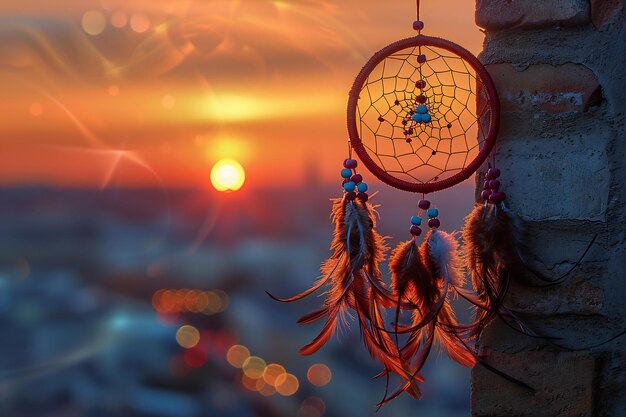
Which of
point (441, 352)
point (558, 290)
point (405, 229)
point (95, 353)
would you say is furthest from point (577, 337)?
point (95, 353)

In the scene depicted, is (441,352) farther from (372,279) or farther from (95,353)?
Result: (95,353)

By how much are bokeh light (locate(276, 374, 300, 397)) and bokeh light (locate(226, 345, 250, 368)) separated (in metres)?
1.15

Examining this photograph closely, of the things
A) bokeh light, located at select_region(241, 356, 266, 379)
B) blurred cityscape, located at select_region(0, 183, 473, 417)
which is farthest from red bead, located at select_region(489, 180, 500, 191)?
bokeh light, located at select_region(241, 356, 266, 379)

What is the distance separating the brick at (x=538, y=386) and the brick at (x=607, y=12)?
0.53 m

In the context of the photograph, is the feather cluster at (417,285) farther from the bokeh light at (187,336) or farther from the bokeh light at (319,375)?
the bokeh light at (187,336)

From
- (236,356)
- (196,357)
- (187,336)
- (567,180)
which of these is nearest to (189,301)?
(187,336)

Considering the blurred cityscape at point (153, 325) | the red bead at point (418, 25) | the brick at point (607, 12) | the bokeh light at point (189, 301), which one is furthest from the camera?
the bokeh light at point (189, 301)

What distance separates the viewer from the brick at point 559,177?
4.13 feet

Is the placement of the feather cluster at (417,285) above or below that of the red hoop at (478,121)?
below

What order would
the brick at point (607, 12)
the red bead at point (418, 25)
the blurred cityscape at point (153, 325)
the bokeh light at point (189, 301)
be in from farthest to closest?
the bokeh light at point (189, 301)
the blurred cityscape at point (153, 325)
the red bead at point (418, 25)
the brick at point (607, 12)

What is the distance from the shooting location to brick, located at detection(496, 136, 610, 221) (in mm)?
1259

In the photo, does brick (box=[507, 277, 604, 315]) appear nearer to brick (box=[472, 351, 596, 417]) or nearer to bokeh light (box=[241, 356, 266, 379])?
brick (box=[472, 351, 596, 417])

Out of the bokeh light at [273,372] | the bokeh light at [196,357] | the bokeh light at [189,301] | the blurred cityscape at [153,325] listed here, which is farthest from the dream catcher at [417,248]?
the bokeh light at [189,301]

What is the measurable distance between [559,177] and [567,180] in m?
0.01
